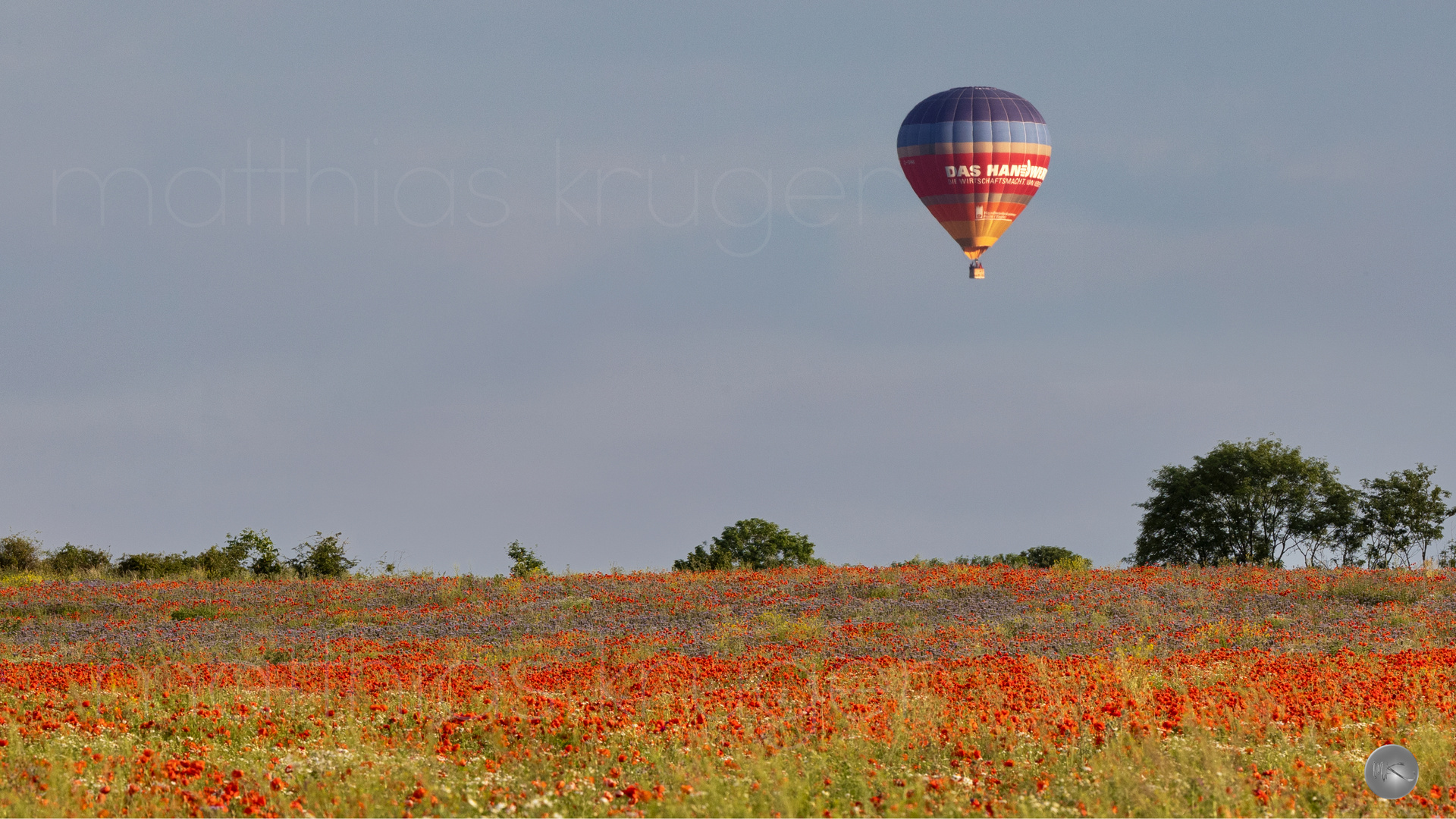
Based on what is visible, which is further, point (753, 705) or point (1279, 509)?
point (1279, 509)

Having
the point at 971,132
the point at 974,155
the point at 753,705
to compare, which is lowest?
the point at 753,705

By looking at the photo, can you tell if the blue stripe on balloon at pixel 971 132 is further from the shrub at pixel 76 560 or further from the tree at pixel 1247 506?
the shrub at pixel 76 560

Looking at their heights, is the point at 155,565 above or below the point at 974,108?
below

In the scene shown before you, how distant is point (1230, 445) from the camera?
51875 millimetres

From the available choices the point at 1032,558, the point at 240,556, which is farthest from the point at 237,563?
the point at 1032,558

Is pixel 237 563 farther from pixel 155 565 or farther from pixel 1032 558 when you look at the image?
pixel 1032 558

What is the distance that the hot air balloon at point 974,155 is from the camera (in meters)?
44.7

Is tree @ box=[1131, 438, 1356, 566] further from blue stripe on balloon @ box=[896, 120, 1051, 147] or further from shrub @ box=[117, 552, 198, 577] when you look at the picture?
shrub @ box=[117, 552, 198, 577]

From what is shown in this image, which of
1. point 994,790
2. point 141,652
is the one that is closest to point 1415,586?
point 994,790

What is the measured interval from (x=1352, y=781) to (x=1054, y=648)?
11.5 meters

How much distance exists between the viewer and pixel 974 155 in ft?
147

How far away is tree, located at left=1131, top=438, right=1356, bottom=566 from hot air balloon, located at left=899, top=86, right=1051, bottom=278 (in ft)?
44.8

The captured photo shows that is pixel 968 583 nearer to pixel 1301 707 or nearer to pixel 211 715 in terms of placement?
pixel 1301 707

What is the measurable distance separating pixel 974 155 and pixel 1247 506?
17973 millimetres
